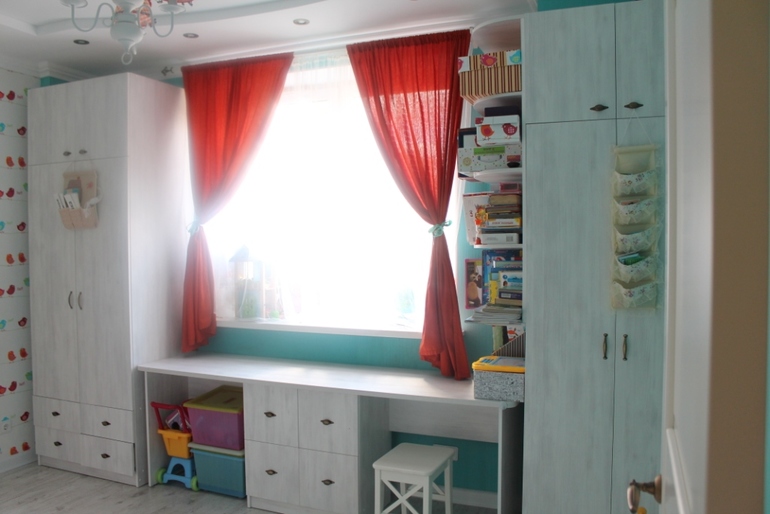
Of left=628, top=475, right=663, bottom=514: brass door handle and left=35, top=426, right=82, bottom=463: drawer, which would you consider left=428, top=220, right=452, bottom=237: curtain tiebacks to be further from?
left=35, top=426, right=82, bottom=463: drawer

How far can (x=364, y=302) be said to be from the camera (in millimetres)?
3646

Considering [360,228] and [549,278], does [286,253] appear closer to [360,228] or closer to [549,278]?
[360,228]

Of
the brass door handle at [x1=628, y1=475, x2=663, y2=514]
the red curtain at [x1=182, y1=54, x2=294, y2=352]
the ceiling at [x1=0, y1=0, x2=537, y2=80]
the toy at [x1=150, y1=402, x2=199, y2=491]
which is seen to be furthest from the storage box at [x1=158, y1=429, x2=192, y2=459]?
the brass door handle at [x1=628, y1=475, x2=663, y2=514]

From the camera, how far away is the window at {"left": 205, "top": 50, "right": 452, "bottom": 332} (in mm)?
3559

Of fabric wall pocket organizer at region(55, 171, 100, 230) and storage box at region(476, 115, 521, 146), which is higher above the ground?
storage box at region(476, 115, 521, 146)

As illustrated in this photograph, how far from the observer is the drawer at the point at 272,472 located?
329 cm

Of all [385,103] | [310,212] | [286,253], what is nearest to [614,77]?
[385,103]

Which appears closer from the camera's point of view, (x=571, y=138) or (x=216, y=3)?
(x=571, y=138)

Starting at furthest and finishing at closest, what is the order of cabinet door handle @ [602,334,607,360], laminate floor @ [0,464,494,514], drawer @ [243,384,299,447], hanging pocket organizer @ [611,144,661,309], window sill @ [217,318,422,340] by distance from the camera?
window sill @ [217,318,422,340] → laminate floor @ [0,464,494,514] → drawer @ [243,384,299,447] → cabinet door handle @ [602,334,607,360] → hanging pocket organizer @ [611,144,661,309]

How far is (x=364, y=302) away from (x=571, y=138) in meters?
1.65

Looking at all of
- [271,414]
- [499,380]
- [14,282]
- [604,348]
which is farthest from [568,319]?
[14,282]

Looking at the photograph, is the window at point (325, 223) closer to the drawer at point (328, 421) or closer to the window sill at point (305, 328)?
the window sill at point (305, 328)

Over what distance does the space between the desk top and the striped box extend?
1.43 m

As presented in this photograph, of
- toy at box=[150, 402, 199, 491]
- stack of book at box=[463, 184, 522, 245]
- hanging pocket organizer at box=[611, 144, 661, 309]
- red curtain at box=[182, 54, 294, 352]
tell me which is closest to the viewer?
hanging pocket organizer at box=[611, 144, 661, 309]
